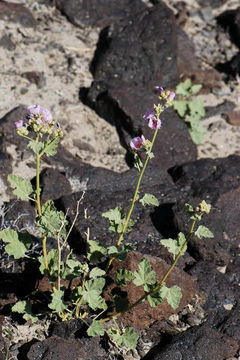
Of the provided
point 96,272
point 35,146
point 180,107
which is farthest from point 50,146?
point 180,107

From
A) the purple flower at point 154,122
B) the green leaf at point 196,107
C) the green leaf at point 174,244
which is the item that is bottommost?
the green leaf at point 196,107

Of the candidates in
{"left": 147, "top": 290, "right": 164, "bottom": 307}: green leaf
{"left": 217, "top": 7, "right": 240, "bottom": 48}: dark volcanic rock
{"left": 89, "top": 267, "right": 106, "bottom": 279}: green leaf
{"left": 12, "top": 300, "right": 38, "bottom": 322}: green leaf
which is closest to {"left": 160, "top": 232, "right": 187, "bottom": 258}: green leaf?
{"left": 147, "top": 290, "right": 164, "bottom": 307}: green leaf

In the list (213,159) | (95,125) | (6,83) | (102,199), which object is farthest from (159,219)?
(6,83)

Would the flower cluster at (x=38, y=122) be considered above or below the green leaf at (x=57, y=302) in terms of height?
above

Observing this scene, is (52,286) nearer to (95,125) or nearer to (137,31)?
(95,125)

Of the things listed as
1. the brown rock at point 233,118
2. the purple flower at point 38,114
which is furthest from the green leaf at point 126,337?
the brown rock at point 233,118

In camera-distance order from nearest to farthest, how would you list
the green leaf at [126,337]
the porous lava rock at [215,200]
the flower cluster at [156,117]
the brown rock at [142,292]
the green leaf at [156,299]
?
the flower cluster at [156,117]
the green leaf at [156,299]
the green leaf at [126,337]
the brown rock at [142,292]
the porous lava rock at [215,200]

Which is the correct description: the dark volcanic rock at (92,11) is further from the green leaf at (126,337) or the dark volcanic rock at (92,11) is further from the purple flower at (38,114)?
the green leaf at (126,337)
